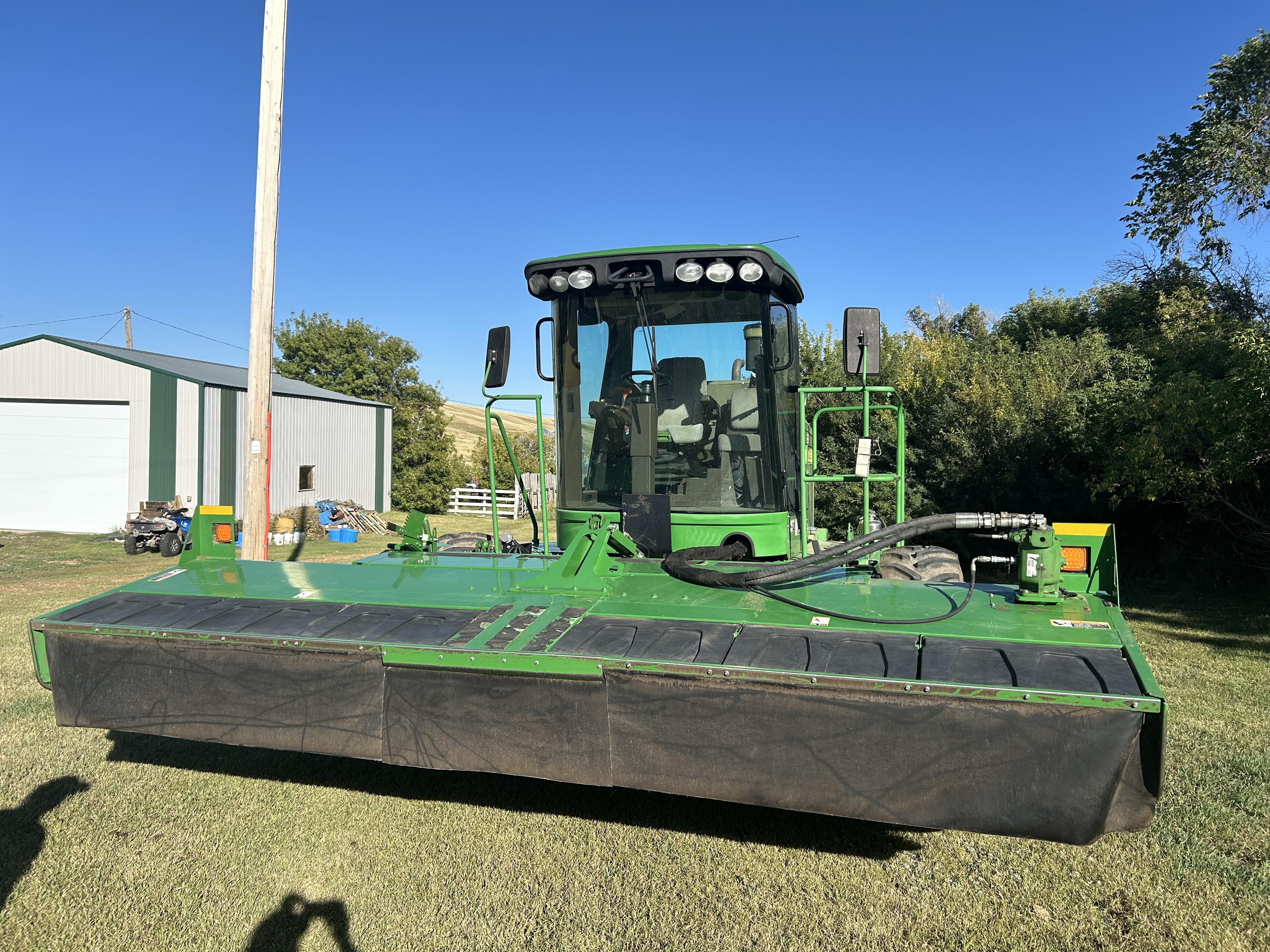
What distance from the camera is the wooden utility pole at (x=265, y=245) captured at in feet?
27.3

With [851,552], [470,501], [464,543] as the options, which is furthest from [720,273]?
[470,501]

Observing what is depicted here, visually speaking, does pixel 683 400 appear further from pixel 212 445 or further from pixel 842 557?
pixel 212 445

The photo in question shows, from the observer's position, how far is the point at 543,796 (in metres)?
4.20

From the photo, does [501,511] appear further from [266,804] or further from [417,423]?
[266,804]

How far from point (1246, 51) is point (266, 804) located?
18.7 meters

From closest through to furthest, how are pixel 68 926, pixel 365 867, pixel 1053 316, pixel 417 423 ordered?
pixel 68 926, pixel 365 867, pixel 1053 316, pixel 417 423

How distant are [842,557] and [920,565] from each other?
76.4 inches

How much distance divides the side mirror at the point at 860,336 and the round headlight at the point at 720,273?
0.66m

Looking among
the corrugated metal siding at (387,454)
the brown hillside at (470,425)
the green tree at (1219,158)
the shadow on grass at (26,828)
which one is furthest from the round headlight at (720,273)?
the brown hillside at (470,425)

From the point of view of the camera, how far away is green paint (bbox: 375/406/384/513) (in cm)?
2558

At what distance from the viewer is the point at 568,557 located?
4133 millimetres

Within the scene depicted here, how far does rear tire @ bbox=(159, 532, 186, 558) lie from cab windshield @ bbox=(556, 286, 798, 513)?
542 inches

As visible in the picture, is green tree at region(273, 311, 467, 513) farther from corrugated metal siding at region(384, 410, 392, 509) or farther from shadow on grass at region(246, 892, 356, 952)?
shadow on grass at region(246, 892, 356, 952)

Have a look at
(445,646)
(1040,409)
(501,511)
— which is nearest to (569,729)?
(445,646)
